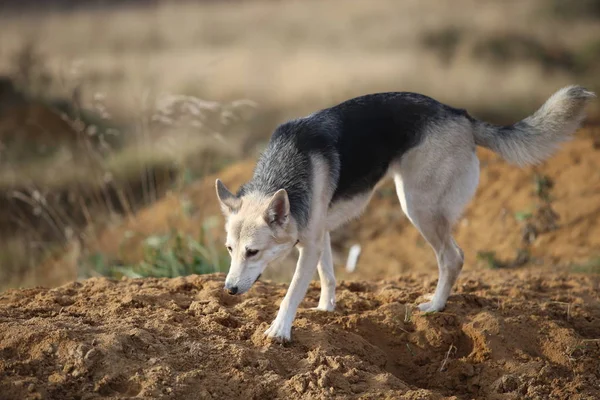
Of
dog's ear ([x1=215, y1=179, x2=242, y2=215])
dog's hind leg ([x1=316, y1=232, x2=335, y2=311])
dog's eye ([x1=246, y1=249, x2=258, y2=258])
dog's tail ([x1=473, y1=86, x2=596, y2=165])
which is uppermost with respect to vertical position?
dog's tail ([x1=473, y1=86, x2=596, y2=165])

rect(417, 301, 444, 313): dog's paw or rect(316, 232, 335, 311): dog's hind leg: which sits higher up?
rect(316, 232, 335, 311): dog's hind leg

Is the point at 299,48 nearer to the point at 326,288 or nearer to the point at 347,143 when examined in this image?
the point at 347,143

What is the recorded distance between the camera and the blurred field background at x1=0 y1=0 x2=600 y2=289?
12.0 m

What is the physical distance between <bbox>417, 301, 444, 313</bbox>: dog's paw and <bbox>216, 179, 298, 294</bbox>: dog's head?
4.57ft

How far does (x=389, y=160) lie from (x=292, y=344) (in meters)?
1.77

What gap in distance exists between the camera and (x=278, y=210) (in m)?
4.94

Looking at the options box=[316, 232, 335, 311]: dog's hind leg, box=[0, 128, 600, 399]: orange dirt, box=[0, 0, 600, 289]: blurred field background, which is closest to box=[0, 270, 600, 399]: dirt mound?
box=[0, 128, 600, 399]: orange dirt

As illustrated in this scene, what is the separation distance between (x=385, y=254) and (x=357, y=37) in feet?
24.0

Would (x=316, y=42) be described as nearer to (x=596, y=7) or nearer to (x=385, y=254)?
(x=596, y=7)

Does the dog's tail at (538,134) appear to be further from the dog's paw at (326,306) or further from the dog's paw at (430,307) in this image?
the dog's paw at (326,306)

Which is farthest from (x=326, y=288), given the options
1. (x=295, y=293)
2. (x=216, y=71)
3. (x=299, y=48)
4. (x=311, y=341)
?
(x=299, y=48)

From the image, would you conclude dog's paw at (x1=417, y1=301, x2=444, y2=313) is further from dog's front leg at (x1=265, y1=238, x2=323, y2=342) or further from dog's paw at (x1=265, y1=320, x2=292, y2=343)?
dog's paw at (x1=265, y1=320, x2=292, y2=343)

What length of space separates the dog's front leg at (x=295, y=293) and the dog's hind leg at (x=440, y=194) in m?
0.96

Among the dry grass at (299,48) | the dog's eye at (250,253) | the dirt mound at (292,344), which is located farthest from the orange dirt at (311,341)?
the dry grass at (299,48)
